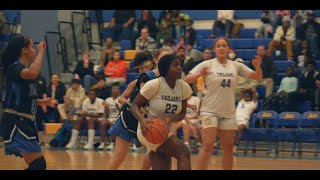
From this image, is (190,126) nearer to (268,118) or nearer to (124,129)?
(268,118)

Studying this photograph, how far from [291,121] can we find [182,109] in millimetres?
9200

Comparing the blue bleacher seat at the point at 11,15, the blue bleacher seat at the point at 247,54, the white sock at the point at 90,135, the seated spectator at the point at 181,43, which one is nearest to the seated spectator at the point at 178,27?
the seated spectator at the point at 181,43

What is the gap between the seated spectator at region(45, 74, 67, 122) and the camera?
2039cm

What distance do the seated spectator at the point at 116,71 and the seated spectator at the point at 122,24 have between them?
8.28 ft

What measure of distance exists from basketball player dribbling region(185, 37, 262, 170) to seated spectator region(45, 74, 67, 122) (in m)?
10.7

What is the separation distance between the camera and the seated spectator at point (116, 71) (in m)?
20.2

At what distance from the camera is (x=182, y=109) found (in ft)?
27.8

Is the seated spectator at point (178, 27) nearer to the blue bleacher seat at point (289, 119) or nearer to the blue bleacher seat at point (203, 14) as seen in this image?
the blue bleacher seat at point (203, 14)

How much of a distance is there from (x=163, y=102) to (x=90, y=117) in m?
10.6

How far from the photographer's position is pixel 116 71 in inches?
798

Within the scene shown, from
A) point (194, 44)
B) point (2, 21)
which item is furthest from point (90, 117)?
point (2, 21)

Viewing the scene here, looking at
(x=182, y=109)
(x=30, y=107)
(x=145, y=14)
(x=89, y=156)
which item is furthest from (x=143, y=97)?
(x=145, y=14)

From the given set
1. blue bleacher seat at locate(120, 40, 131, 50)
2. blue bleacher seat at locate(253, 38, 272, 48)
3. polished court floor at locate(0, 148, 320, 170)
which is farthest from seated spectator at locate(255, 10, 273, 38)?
polished court floor at locate(0, 148, 320, 170)
